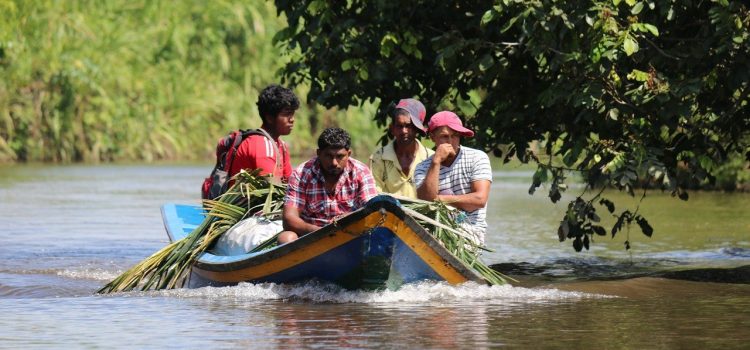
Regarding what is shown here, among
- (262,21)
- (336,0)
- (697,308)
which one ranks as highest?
(262,21)

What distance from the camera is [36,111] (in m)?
32.7

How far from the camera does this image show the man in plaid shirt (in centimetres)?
980

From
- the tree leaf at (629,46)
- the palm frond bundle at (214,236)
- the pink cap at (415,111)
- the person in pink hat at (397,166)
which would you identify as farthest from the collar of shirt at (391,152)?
the tree leaf at (629,46)

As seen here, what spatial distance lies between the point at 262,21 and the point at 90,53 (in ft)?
15.1

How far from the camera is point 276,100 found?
10.6 meters

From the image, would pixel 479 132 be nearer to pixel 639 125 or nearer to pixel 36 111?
pixel 639 125

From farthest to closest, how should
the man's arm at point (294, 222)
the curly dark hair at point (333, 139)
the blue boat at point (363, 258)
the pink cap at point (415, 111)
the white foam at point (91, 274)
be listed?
the white foam at point (91, 274)
the pink cap at point (415, 111)
the man's arm at point (294, 222)
the curly dark hair at point (333, 139)
the blue boat at point (363, 258)

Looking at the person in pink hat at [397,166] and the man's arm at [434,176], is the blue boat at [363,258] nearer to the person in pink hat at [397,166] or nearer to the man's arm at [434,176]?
the man's arm at [434,176]

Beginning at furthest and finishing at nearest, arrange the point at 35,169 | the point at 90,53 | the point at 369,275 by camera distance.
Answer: the point at 90,53, the point at 35,169, the point at 369,275

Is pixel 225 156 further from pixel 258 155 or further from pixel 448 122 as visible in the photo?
pixel 448 122

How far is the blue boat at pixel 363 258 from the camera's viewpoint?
9.34 metres

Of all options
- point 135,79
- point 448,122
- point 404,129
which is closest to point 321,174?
point 404,129

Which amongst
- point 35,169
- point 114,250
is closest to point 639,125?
point 114,250

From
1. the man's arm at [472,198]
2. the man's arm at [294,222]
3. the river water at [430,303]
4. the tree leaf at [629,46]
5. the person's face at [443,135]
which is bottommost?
the river water at [430,303]
